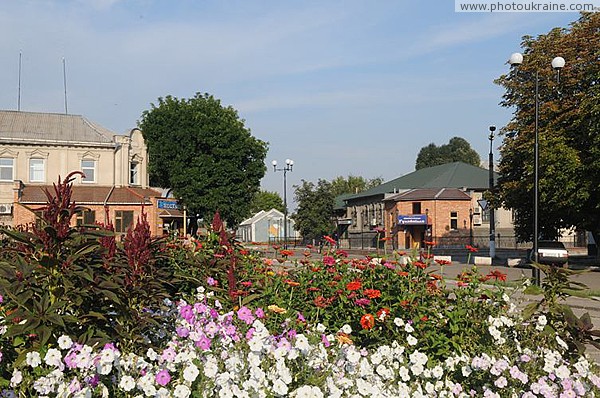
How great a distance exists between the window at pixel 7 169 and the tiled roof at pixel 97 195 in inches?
62.6

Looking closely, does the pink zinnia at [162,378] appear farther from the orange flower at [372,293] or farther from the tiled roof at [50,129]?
the tiled roof at [50,129]

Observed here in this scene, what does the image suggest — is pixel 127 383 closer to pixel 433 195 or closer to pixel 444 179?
pixel 433 195

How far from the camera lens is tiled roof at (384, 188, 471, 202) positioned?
66125mm

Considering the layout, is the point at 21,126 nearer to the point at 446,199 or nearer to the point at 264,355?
the point at 446,199

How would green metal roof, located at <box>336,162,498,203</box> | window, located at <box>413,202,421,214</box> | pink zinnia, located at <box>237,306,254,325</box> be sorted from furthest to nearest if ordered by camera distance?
green metal roof, located at <box>336,162,498,203</box>, window, located at <box>413,202,421,214</box>, pink zinnia, located at <box>237,306,254,325</box>

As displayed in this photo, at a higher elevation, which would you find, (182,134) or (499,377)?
(182,134)

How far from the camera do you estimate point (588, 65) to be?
102 ft

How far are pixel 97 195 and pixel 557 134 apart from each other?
105 feet

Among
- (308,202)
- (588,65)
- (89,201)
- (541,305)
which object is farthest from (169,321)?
(308,202)

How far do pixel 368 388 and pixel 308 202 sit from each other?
70.7m

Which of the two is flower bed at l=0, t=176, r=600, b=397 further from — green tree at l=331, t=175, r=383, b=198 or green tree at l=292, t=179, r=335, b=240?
green tree at l=331, t=175, r=383, b=198

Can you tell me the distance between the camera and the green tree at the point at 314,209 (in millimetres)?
74000

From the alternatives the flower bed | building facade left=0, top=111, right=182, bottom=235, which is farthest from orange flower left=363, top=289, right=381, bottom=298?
building facade left=0, top=111, right=182, bottom=235

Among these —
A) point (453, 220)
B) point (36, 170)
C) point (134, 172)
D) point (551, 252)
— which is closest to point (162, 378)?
point (551, 252)
